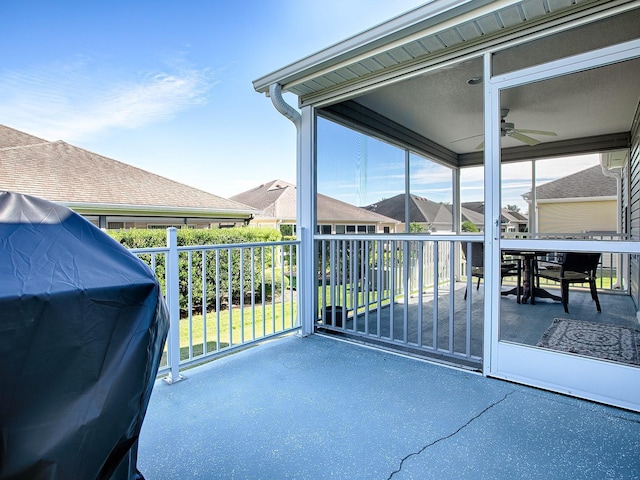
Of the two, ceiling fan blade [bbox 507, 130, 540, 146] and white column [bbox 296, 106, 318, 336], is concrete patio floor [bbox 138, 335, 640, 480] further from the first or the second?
ceiling fan blade [bbox 507, 130, 540, 146]

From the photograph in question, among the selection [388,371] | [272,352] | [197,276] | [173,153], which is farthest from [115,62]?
[388,371]

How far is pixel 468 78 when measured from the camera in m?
3.62

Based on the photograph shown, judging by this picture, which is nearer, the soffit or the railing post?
the soffit

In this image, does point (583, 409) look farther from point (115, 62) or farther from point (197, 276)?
point (115, 62)

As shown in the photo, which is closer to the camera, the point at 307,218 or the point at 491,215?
the point at 491,215

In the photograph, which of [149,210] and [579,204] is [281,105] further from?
[149,210]

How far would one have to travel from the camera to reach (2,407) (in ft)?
2.54

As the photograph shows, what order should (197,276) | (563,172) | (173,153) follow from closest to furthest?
(563,172) < (197,276) < (173,153)

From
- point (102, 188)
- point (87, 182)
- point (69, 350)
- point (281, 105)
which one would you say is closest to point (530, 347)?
point (69, 350)

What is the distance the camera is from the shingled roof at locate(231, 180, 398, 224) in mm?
3998

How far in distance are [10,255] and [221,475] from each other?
50.9 inches

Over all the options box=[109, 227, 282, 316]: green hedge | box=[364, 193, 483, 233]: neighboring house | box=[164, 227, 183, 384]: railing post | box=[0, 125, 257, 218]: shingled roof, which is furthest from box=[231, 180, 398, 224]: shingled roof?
box=[0, 125, 257, 218]: shingled roof

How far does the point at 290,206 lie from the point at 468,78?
43.6 feet

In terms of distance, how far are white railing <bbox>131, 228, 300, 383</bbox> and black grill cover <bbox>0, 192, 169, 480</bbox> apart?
0.55 metres
